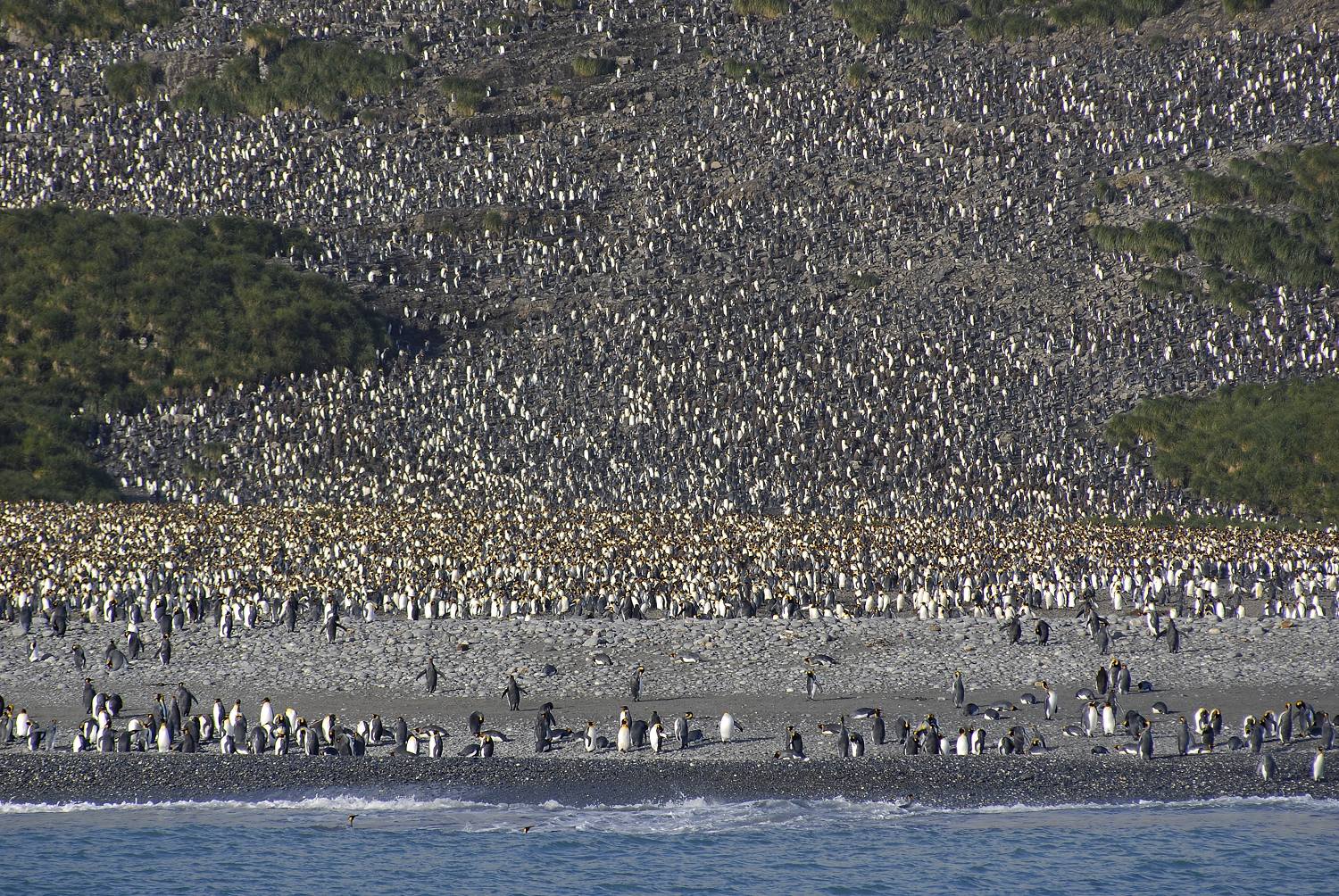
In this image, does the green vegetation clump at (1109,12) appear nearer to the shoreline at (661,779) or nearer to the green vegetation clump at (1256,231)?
the green vegetation clump at (1256,231)

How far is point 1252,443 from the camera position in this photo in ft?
154

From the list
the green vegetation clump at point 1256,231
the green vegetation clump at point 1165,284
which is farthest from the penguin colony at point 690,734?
the green vegetation clump at point 1256,231

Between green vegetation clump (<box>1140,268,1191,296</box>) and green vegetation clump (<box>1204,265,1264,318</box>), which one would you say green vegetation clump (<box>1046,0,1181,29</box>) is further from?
green vegetation clump (<box>1204,265,1264,318</box>)

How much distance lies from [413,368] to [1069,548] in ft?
101

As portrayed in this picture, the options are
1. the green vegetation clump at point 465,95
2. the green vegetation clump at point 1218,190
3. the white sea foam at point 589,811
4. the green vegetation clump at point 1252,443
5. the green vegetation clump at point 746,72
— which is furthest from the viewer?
the green vegetation clump at point 465,95

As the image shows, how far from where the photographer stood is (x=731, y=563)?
35.0m

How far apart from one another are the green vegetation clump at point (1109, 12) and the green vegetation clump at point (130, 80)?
5233 cm

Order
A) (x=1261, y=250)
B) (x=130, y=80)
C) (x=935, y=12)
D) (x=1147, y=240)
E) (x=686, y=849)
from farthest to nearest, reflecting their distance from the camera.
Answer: (x=130, y=80), (x=935, y=12), (x=1147, y=240), (x=1261, y=250), (x=686, y=849)

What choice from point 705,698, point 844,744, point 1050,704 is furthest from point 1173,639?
point 844,744

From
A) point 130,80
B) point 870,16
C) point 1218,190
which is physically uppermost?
point 870,16

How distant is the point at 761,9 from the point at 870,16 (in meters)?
7.08

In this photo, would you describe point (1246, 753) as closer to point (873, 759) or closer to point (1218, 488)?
point (873, 759)

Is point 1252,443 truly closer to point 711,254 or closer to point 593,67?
point 711,254

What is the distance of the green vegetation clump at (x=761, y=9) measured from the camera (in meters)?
91.2
